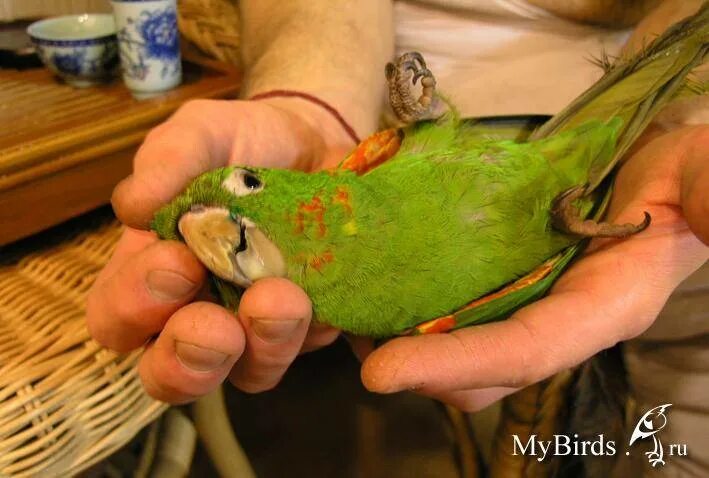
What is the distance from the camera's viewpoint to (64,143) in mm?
770

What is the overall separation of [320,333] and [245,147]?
19 cm

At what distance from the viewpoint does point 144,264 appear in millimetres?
479

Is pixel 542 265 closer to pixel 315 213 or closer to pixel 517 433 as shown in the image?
pixel 315 213

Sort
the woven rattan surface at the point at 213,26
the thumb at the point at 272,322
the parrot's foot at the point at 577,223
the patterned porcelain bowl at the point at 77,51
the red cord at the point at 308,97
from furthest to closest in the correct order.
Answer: the woven rattan surface at the point at 213,26 < the patterned porcelain bowl at the point at 77,51 < the red cord at the point at 308,97 < the parrot's foot at the point at 577,223 < the thumb at the point at 272,322

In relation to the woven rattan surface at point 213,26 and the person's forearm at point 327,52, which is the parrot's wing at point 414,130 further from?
the woven rattan surface at point 213,26

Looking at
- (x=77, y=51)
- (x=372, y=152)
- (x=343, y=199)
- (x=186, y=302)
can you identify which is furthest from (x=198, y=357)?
(x=77, y=51)

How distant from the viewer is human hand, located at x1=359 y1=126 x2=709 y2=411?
499mm

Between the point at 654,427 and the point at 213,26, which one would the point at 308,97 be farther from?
the point at 654,427

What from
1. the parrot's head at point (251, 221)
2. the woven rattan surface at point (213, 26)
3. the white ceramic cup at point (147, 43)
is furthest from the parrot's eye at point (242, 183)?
the woven rattan surface at point (213, 26)

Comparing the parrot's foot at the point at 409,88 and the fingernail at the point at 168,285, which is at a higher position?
the parrot's foot at the point at 409,88

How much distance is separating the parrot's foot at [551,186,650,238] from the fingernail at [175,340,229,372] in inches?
12.1

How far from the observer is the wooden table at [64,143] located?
751 millimetres

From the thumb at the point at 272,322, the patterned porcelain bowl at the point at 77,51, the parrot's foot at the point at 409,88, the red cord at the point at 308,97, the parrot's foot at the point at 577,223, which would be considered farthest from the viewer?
the patterned porcelain bowl at the point at 77,51

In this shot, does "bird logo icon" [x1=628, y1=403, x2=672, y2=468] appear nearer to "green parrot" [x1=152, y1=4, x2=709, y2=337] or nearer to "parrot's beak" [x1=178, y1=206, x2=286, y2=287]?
"green parrot" [x1=152, y1=4, x2=709, y2=337]
